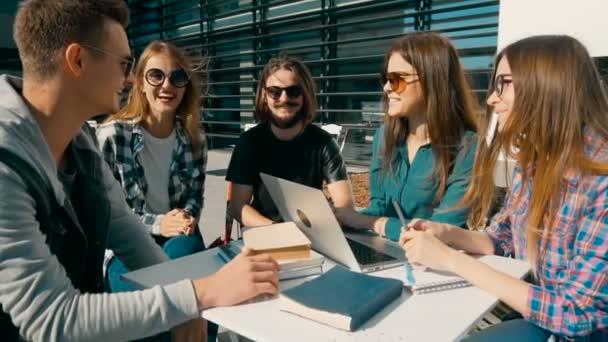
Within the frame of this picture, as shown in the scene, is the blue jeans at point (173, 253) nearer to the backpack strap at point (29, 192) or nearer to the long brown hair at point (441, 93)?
the backpack strap at point (29, 192)

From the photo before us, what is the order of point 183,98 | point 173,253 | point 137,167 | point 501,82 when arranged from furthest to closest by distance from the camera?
point 183,98
point 137,167
point 173,253
point 501,82

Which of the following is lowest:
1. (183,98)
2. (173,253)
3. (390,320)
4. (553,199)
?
(173,253)

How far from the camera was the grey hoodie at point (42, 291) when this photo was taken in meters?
1.10

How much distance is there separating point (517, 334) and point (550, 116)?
66cm

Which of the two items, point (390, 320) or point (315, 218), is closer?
point (390, 320)

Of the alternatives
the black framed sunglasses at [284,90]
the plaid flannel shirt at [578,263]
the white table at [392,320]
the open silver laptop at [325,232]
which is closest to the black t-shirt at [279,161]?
the black framed sunglasses at [284,90]

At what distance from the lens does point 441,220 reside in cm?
205

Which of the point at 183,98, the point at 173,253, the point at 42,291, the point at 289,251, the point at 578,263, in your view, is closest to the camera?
the point at 42,291

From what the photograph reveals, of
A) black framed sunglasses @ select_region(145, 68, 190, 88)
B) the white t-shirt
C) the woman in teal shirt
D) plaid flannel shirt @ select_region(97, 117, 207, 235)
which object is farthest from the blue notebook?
black framed sunglasses @ select_region(145, 68, 190, 88)

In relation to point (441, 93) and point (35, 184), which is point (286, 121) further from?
point (35, 184)

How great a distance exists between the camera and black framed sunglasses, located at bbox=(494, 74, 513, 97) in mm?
1554

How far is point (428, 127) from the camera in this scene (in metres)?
2.30

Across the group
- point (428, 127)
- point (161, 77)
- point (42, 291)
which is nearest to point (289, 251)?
point (42, 291)

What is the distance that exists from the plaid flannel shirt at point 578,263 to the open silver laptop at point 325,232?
47 centimetres
